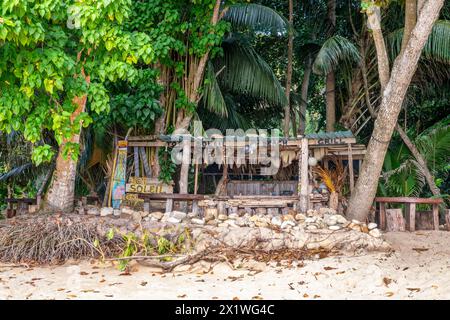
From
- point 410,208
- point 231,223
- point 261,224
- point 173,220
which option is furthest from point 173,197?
point 410,208

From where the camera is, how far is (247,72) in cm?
934

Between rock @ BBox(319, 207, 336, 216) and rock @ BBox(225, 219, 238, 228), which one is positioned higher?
rock @ BBox(319, 207, 336, 216)

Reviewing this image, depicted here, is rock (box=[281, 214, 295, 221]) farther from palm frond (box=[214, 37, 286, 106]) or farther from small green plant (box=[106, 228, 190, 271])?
palm frond (box=[214, 37, 286, 106])

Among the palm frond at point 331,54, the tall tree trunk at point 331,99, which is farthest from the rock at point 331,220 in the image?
the tall tree trunk at point 331,99

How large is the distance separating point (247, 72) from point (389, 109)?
327 cm

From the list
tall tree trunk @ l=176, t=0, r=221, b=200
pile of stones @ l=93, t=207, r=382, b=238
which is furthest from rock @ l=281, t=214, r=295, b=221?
tall tree trunk @ l=176, t=0, r=221, b=200

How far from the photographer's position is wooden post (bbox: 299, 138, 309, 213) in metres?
7.31

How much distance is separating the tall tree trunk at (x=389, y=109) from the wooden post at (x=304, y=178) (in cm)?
83

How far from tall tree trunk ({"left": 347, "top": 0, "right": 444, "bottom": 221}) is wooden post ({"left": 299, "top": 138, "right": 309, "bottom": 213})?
0.83 m

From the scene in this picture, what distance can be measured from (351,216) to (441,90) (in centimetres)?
465

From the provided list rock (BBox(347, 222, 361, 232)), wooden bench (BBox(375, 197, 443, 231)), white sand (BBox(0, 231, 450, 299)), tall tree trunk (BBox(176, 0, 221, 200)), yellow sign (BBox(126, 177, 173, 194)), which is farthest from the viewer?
tall tree trunk (BBox(176, 0, 221, 200))

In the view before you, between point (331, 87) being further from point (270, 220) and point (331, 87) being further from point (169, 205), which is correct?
point (169, 205)

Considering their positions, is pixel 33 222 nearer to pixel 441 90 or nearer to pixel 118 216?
pixel 118 216

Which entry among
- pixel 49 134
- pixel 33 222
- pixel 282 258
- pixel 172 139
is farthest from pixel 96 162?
pixel 282 258
